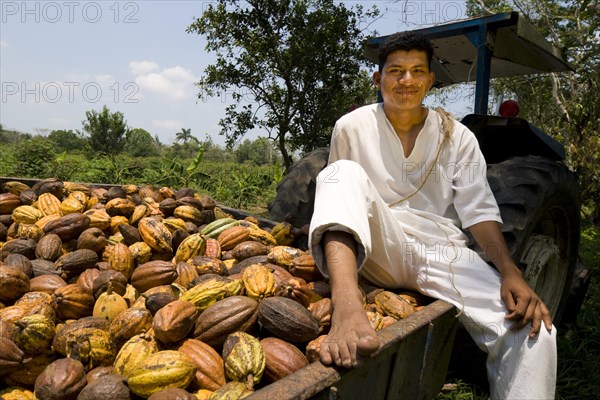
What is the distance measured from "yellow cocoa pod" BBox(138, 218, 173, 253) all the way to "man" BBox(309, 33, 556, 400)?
1.14 m

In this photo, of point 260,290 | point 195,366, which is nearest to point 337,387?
point 195,366

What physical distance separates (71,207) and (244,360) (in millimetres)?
2091

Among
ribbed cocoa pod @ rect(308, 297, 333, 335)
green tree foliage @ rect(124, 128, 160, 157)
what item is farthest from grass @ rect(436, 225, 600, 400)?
green tree foliage @ rect(124, 128, 160, 157)

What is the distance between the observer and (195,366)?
1.70 m

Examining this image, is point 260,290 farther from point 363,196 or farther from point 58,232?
point 58,232

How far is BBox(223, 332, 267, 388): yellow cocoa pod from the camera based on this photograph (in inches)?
64.0

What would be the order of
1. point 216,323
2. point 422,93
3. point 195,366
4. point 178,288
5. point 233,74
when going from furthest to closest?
point 233,74 → point 422,93 → point 178,288 → point 216,323 → point 195,366

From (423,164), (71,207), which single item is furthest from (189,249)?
(423,164)

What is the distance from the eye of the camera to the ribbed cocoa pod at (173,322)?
1.83m

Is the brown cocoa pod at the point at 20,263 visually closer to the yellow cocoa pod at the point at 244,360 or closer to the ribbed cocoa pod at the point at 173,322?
the ribbed cocoa pod at the point at 173,322

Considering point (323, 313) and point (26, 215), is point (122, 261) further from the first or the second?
point (323, 313)

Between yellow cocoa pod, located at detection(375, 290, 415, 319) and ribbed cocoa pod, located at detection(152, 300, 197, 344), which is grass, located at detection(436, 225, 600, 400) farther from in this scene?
ribbed cocoa pod, located at detection(152, 300, 197, 344)

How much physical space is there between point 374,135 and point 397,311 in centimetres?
101

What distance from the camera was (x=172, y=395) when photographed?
4.91ft
